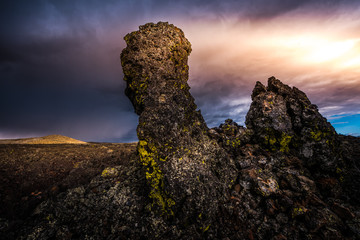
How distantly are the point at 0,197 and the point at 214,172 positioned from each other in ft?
36.2

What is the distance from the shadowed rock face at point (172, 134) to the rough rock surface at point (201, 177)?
5cm

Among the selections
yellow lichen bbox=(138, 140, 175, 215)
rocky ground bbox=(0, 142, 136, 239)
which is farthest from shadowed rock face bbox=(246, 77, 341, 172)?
rocky ground bbox=(0, 142, 136, 239)

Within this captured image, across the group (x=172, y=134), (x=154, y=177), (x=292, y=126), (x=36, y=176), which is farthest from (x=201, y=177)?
(x=36, y=176)

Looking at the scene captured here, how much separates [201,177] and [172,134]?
2.49 m

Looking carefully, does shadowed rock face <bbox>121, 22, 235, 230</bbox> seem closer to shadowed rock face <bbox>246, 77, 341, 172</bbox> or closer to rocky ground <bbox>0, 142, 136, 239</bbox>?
shadowed rock face <bbox>246, 77, 341, 172</bbox>

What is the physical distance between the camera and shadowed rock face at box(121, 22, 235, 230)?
6242 mm

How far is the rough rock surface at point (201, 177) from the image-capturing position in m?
5.82

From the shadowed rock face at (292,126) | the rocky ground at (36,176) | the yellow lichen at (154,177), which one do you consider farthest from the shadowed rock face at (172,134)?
the rocky ground at (36,176)

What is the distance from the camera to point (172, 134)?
283 inches

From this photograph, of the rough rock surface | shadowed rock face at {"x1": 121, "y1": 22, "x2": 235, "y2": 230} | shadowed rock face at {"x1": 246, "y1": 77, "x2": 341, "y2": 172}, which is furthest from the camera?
shadowed rock face at {"x1": 246, "y1": 77, "x2": 341, "y2": 172}

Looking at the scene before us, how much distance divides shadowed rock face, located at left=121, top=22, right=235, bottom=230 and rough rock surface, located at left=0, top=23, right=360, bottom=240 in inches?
2.0

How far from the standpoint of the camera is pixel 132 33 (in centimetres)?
893

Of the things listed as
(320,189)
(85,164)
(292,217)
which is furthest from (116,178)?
(320,189)

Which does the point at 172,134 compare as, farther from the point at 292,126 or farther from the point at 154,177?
the point at 292,126
